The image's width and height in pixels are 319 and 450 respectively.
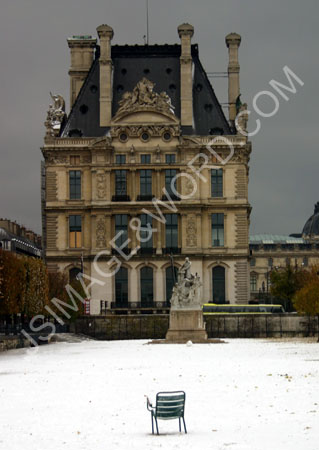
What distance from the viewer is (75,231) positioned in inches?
3152

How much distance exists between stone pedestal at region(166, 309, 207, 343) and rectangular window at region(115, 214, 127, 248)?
2370 cm

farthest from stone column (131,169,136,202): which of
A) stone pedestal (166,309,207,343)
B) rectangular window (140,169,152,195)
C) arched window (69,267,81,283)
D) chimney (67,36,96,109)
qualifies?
stone pedestal (166,309,207,343)

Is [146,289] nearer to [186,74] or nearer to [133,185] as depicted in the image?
[133,185]

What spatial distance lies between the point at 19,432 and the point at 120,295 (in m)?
59.8

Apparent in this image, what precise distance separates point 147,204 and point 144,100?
29.2 ft

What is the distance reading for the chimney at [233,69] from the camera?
8531 cm

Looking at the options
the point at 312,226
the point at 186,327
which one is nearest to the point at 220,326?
the point at 186,327

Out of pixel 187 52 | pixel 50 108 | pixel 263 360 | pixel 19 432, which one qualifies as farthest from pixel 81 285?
pixel 19 432

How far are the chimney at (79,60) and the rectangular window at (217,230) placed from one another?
1871cm

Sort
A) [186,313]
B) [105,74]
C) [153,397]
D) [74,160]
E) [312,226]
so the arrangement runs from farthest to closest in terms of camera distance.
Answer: [312,226], [105,74], [74,160], [186,313], [153,397]

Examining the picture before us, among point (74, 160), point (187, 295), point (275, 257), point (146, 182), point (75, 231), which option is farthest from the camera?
point (275, 257)

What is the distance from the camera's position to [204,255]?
79.1 metres

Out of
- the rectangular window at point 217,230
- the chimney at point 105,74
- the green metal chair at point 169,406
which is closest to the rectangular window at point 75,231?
the chimney at point 105,74

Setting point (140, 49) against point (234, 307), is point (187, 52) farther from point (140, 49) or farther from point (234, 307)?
point (234, 307)
